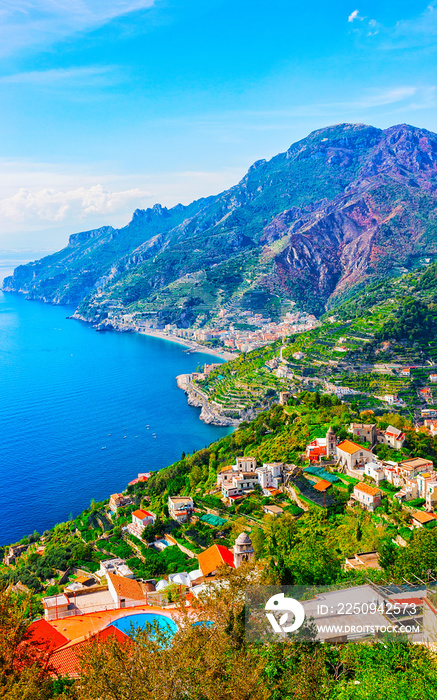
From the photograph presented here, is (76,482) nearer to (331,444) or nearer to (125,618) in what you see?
(331,444)

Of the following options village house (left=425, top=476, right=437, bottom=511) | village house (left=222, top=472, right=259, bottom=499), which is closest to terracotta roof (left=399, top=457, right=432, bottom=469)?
village house (left=425, top=476, right=437, bottom=511)

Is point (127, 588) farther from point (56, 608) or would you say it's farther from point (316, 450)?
point (316, 450)

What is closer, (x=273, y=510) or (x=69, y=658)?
(x=69, y=658)

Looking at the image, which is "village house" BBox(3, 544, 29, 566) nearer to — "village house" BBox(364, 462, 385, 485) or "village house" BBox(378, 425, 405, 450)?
"village house" BBox(364, 462, 385, 485)

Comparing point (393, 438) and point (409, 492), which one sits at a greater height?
point (393, 438)

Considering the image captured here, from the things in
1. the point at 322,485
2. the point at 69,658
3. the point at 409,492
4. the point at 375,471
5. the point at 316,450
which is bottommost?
the point at 322,485

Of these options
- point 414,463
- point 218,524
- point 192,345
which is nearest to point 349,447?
point 414,463

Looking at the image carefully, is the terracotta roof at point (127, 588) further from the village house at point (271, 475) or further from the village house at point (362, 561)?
the village house at point (271, 475)

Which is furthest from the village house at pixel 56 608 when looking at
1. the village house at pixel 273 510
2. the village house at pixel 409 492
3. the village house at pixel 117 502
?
the village house at pixel 117 502
